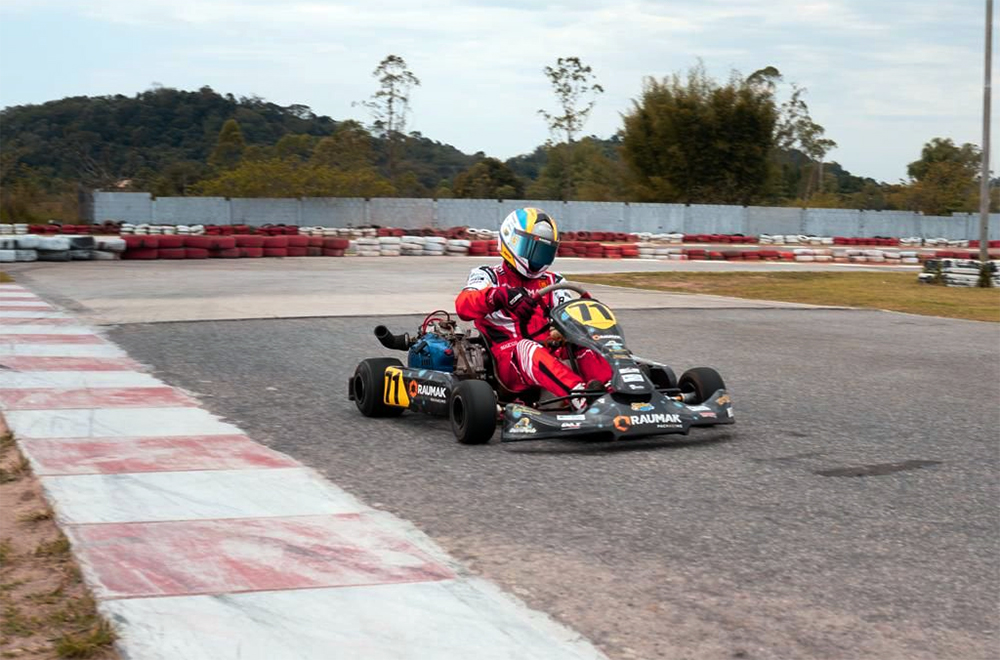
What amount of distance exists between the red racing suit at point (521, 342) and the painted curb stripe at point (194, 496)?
5.01ft

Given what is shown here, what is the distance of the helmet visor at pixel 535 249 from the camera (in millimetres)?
6578

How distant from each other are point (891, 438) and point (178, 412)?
385 centimetres

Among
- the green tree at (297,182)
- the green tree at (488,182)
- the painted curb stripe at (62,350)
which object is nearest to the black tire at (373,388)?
the painted curb stripe at (62,350)

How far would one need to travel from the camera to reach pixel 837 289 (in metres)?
19.8

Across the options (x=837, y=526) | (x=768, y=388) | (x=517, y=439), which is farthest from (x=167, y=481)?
(x=768, y=388)

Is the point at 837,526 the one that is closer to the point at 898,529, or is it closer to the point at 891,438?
the point at 898,529

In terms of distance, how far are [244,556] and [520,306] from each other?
9.51 feet

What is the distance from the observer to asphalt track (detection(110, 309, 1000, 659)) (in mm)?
3455

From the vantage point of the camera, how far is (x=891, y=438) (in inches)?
251

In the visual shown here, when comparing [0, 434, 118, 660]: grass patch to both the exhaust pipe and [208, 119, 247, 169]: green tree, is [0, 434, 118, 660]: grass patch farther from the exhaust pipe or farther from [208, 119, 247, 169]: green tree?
[208, 119, 247, 169]: green tree

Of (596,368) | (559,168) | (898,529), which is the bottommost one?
(898,529)

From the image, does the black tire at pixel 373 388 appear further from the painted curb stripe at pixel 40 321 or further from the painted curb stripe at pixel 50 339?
the painted curb stripe at pixel 40 321

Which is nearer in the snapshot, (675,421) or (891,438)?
(675,421)

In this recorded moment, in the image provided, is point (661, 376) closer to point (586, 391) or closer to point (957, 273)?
point (586, 391)
